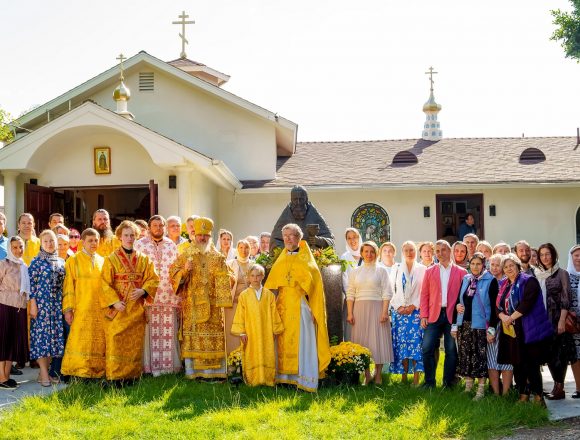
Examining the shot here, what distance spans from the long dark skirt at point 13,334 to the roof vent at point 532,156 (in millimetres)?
13954

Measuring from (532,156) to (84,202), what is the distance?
472 inches

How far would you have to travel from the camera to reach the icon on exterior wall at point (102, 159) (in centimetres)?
1580

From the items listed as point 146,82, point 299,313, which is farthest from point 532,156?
point 299,313

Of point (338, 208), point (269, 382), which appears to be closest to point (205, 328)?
point (269, 382)

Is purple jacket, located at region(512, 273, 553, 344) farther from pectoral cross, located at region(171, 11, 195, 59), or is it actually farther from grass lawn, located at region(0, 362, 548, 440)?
pectoral cross, located at region(171, 11, 195, 59)

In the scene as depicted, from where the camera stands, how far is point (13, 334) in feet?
28.4

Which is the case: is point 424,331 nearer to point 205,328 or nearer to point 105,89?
point 205,328

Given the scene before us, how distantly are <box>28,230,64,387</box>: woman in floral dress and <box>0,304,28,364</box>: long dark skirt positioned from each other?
103 millimetres

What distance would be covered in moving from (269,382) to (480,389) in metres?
2.42

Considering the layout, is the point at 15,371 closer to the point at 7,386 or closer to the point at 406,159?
the point at 7,386

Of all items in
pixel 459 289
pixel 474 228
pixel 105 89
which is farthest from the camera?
pixel 105 89

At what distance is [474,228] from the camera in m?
17.4

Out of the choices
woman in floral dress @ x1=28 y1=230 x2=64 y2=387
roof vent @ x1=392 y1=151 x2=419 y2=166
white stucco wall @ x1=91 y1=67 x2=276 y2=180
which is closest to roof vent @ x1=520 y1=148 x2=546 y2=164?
roof vent @ x1=392 y1=151 x2=419 y2=166

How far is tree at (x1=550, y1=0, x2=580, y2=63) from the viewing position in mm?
13359
